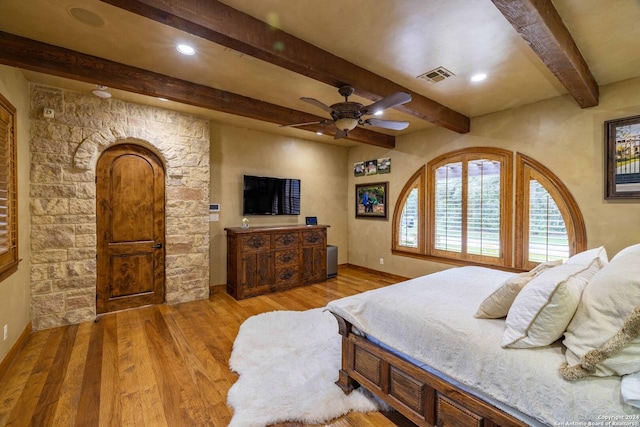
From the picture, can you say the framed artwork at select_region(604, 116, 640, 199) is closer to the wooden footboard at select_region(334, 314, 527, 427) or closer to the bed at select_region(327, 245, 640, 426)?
the bed at select_region(327, 245, 640, 426)

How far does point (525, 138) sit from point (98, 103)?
554cm

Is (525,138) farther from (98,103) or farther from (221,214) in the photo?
(98,103)

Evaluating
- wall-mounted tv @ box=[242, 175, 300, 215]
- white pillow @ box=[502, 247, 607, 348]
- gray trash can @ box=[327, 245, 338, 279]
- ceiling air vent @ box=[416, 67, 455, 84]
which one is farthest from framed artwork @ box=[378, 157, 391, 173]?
white pillow @ box=[502, 247, 607, 348]

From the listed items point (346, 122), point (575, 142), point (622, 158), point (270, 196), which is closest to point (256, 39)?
point (346, 122)

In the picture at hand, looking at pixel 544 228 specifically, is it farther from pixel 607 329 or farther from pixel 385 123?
pixel 607 329

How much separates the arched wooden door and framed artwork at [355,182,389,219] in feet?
12.5

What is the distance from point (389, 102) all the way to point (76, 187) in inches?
146

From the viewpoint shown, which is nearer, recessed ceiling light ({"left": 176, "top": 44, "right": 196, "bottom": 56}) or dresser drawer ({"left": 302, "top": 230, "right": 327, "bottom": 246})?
recessed ceiling light ({"left": 176, "top": 44, "right": 196, "bottom": 56})

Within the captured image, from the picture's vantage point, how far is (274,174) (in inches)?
207

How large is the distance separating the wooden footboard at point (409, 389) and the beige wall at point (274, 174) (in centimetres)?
318

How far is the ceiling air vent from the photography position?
2.87 metres

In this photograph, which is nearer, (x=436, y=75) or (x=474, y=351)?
(x=474, y=351)

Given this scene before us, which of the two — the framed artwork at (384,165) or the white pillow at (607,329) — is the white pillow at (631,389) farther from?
the framed artwork at (384,165)

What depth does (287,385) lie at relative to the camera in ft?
7.10
